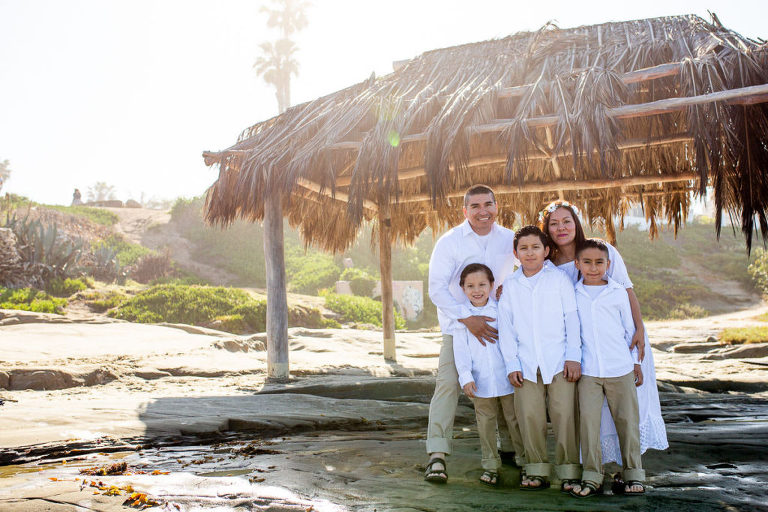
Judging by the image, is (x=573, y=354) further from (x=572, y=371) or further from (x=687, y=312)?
(x=687, y=312)

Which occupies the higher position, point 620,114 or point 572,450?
point 620,114

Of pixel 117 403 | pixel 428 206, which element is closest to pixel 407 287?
pixel 428 206

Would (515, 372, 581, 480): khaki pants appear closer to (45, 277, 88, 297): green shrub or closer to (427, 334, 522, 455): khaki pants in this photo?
(427, 334, 522, 455): khaki pants

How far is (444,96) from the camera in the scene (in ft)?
20.9

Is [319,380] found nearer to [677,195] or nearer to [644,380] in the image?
[644,380]

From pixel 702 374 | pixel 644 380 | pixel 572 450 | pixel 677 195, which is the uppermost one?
pixel 677 195

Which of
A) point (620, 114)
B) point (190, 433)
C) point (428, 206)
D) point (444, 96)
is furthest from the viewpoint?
point (428, 206)

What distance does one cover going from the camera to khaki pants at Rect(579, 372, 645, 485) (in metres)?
3.02

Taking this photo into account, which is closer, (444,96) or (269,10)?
(444,96)

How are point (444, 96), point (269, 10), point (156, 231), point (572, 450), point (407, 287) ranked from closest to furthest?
point (572, 450) → point (444, 96) → point (407, 287) → point (156, 231) → point (269, 10)

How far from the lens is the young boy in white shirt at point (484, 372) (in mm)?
3385

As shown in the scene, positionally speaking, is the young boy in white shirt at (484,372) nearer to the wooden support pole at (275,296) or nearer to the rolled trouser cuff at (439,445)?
the rolled trouser cuff at (439,445)

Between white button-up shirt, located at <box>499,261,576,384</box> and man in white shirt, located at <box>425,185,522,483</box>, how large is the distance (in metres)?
0.15

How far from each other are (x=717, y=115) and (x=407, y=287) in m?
13.6
